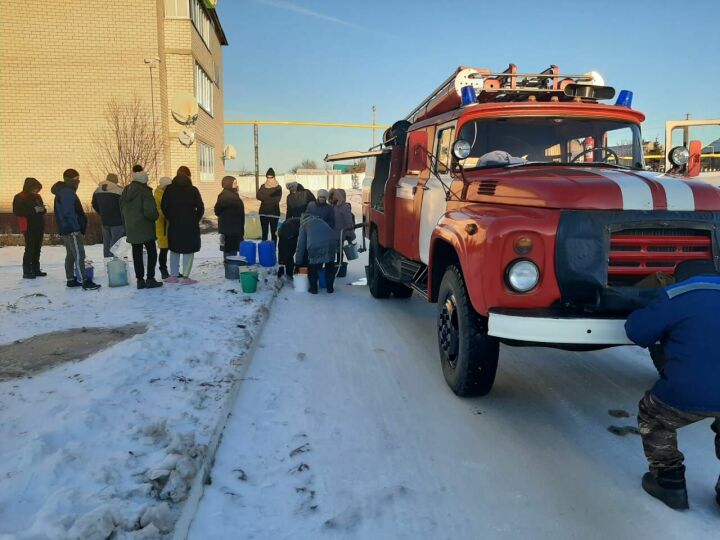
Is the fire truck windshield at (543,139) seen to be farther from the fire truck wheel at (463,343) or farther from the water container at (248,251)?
the water container at (248,251)

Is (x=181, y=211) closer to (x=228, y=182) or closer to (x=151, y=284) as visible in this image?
(x=151, y=284)

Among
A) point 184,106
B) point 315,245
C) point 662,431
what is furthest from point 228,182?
point 184,106

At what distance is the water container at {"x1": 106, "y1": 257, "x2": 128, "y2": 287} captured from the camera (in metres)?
8.62

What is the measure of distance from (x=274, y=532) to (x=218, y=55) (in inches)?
1180

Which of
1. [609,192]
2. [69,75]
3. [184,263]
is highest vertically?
[69,75]

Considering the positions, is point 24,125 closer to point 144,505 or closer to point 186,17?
point 186,17

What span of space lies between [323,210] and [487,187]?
5.16 metres

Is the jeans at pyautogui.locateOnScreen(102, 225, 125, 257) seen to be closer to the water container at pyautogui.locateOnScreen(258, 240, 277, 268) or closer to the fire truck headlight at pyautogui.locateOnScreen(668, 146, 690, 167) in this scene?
the water container at pyautogui.locateOnScreen(258, 240, 277, 268)

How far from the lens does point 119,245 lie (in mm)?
9125

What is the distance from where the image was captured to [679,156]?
499cm

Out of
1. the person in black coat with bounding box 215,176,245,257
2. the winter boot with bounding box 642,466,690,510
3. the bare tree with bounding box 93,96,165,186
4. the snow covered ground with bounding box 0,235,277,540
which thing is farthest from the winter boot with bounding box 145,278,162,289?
the bare tree with bounding box 93,96,165,186

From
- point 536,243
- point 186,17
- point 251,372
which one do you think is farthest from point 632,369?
point 186,17

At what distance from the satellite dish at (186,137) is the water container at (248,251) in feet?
37.1

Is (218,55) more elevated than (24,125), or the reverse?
(218,55)
